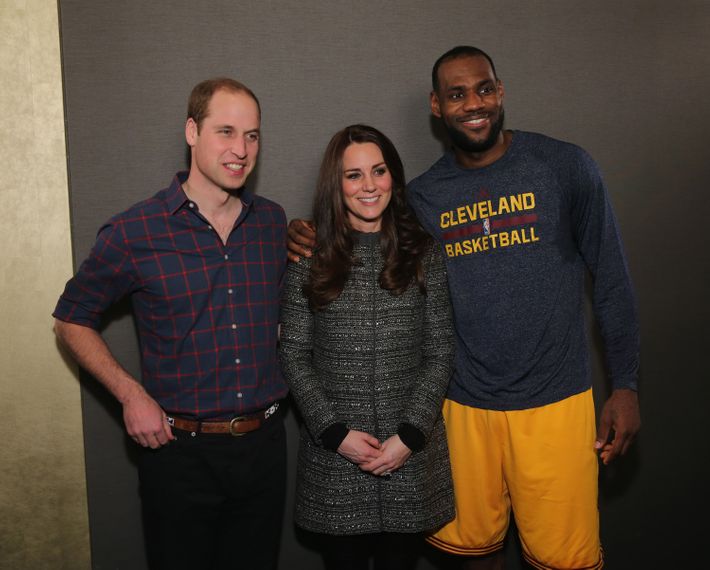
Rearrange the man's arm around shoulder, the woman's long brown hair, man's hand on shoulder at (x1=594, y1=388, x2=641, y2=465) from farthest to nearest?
man's hand on shoulder at (x1=594, y1=388, x2=641, y2=465) → the woman's long brown hair → the man's arm around shoulder

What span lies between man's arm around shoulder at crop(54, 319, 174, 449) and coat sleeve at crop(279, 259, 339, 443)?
383mm

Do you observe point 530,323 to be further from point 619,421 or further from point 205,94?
point 205,94

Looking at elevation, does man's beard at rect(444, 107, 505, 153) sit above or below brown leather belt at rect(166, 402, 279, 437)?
above

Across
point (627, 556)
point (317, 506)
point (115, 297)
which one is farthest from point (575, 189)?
point (627, 556)

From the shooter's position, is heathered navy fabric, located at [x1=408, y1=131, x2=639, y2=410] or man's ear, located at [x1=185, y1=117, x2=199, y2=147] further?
heathered navy fabric, located at [x1=408, y1=131, x2=639, y2=410]

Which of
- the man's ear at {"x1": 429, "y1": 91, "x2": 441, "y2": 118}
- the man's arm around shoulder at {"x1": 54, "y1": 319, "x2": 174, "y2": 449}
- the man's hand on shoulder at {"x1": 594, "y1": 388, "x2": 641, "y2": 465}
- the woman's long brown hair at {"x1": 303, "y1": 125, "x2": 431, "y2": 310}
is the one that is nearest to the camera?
the man's arm around shoulder at {"x1": 54, "y1": 319, "x2": 174, "y2": 449}

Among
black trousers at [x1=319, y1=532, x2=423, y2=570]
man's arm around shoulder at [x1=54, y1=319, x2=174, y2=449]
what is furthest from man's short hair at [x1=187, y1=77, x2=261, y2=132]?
black trousers at [x1=319, y1=532, x2=423, y2=570]

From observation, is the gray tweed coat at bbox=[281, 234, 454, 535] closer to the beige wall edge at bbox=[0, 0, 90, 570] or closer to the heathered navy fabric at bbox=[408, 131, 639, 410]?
the heathered navy fabric at bbox=[408, 131, 639, 410]

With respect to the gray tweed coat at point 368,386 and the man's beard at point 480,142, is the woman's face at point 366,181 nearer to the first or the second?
the gray tweed coat at point 368,386

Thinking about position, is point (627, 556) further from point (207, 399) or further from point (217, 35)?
point (217, 35)

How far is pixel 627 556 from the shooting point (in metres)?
2.75

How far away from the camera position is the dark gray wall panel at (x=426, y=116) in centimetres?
221

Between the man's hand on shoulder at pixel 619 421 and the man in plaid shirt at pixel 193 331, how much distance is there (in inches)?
42.0

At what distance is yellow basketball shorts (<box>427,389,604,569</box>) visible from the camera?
79.7 inches
